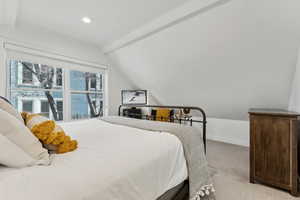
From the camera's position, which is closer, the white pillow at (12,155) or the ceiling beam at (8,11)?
the white pillow at (12,155)

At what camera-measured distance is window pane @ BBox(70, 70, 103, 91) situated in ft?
10.3

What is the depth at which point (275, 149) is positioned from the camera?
170 centimetres

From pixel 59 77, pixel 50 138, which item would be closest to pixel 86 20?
pixel 59 77

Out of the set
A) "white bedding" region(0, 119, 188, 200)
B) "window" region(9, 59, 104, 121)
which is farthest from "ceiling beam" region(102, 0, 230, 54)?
"white bedding" region(0, 119, 188, 200)

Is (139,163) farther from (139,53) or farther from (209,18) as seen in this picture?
(139,53)

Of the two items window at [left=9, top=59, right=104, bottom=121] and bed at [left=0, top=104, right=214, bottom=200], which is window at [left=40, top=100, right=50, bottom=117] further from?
bed at [left=0, top=104, right=214, bottom=200]

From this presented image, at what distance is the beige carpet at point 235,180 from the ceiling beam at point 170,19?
2269 mm

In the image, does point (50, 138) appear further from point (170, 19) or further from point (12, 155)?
point (170, 19)

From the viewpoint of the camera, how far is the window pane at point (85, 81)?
10.3 ft

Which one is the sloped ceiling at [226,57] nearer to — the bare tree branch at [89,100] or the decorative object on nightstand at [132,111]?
the bare tree branch at [89,100]

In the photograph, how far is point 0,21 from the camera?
2117 millimetres

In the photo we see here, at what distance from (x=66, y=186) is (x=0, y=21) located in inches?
112

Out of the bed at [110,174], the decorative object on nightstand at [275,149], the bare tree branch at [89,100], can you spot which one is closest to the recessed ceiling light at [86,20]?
the bare tree branch at [89,100]

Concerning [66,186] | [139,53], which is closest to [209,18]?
[139,53]
